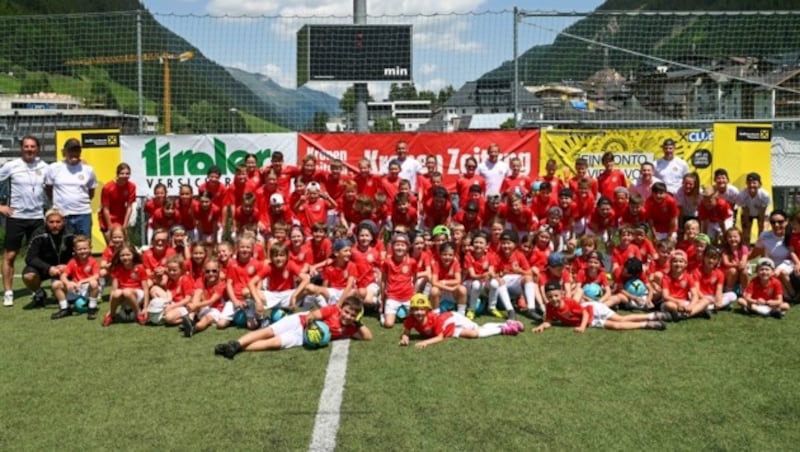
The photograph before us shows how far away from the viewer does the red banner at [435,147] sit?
1034 cm

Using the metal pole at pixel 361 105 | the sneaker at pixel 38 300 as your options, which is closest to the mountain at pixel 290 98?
the metal pole at pixel 361 105

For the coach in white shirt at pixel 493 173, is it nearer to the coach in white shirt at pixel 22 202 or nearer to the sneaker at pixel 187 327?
the sneaker at pixel 187 327

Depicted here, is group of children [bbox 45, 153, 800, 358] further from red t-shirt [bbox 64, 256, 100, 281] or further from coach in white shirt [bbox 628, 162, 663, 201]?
coach in white shirt [bbox 628, 162, 663, 201]

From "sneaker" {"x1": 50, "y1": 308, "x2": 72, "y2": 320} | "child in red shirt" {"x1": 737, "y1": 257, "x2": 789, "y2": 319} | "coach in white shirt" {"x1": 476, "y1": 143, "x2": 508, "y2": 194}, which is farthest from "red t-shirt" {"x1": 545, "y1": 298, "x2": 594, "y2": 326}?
"sneaker" {"x1": 50, "y1": 308, "x2": 72, "y2": 320}

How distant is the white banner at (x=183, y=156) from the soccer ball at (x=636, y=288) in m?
5.31

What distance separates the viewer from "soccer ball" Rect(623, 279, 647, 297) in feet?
23.4

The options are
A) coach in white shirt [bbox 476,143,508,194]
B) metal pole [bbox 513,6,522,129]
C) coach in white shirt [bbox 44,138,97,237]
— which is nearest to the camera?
coach in white shirt [bbox 44,138,97,237]

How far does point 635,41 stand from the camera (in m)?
11.0

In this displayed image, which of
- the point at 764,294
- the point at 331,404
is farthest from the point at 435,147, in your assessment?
the point at 331,404

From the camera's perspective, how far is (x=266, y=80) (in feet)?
34.0

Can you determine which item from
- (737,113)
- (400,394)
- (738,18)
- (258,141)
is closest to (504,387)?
(400,394)

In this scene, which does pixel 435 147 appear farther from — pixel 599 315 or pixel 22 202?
pixel 22 202

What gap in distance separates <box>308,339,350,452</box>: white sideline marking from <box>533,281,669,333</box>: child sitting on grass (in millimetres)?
1927

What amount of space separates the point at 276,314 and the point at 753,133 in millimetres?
7670
